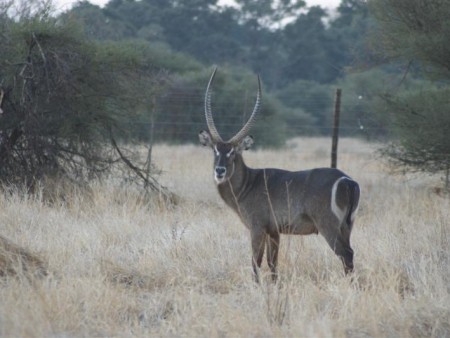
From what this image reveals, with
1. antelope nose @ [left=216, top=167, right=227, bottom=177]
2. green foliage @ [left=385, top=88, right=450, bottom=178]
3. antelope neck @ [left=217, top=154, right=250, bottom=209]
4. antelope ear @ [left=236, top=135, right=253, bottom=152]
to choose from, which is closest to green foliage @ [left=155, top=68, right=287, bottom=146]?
green foliage @ [left=385, top=88, right=450, bottom=178]

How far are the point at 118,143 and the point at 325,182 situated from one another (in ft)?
19.1

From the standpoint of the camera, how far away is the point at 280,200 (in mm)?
7418

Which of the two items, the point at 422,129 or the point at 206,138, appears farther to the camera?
the point at 422,129

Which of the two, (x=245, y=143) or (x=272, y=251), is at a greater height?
(x=245, y=143)

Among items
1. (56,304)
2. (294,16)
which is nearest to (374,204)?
(56,304)

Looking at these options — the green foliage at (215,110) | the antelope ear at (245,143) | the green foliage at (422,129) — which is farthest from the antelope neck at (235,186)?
the green foliage at (215,110)

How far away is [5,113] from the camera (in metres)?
10.9

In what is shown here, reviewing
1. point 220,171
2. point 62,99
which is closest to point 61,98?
point 62,99

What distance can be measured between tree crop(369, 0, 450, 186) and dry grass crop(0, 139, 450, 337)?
1.07 m

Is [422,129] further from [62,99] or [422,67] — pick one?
[62,99]

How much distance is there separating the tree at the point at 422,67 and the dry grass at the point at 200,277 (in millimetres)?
1073

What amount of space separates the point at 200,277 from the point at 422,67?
702 cm

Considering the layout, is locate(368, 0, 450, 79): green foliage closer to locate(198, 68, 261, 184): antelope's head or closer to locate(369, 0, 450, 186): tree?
locate(369, 0, 450, 186): tree

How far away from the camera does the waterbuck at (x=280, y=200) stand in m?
6.96
